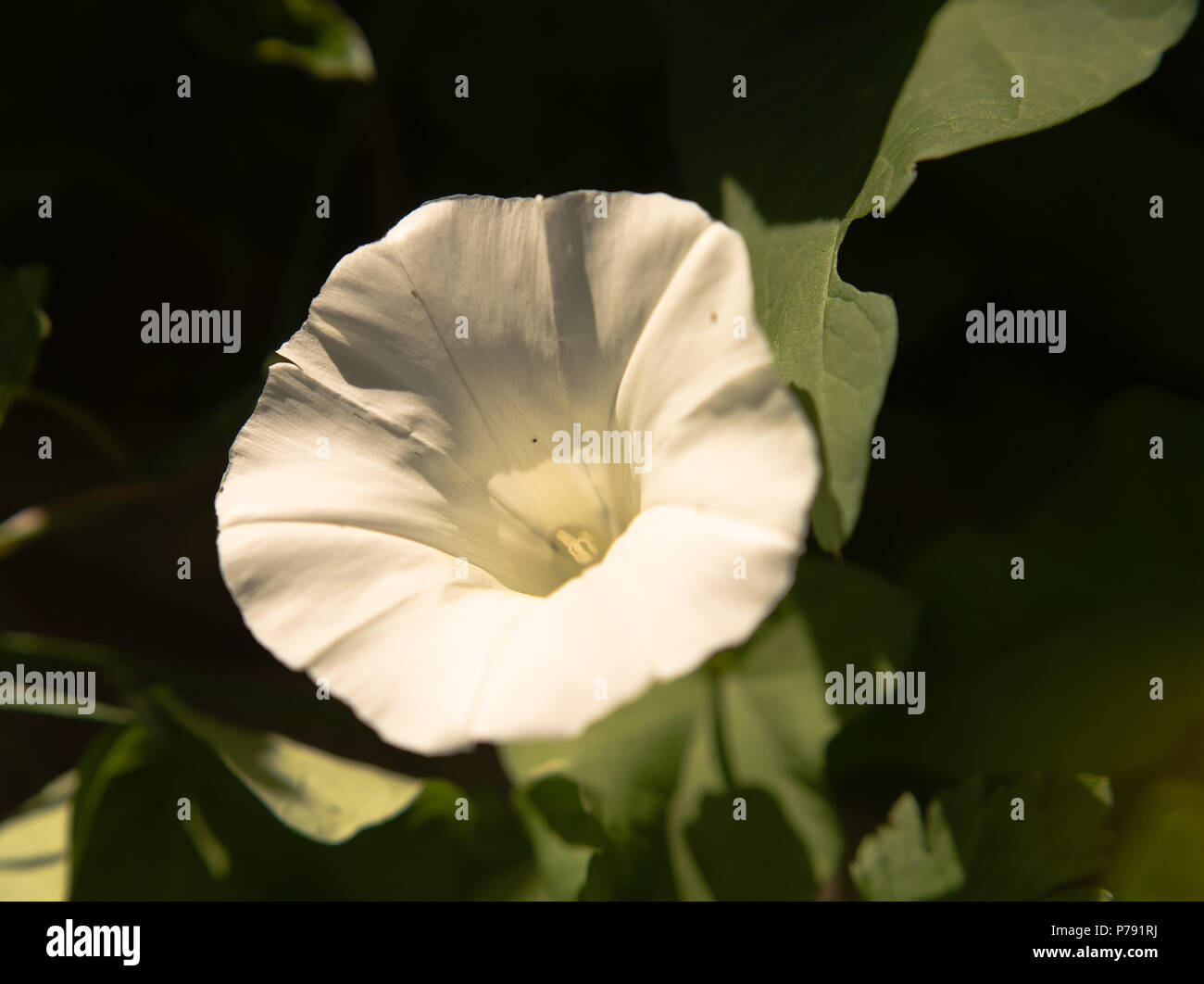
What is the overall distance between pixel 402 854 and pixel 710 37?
4.22 ft

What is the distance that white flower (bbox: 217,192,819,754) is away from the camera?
86cm

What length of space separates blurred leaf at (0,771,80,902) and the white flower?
774mm

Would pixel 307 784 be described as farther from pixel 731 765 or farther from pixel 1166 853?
pixel 1166 853

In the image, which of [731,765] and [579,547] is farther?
[731,765]

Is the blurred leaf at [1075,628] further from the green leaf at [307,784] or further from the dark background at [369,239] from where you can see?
the green leaf at [307,784]

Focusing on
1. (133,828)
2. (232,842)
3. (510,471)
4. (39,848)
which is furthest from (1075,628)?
(39,848)

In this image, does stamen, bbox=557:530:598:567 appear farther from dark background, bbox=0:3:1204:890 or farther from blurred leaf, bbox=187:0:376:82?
blurred leaf, bbox=187:0:376:82

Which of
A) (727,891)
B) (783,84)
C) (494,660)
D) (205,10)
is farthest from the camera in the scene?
(205,10)

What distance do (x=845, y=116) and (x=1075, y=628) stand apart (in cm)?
86

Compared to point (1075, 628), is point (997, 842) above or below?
below

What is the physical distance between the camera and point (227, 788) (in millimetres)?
1538

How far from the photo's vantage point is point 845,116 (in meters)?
1.21
